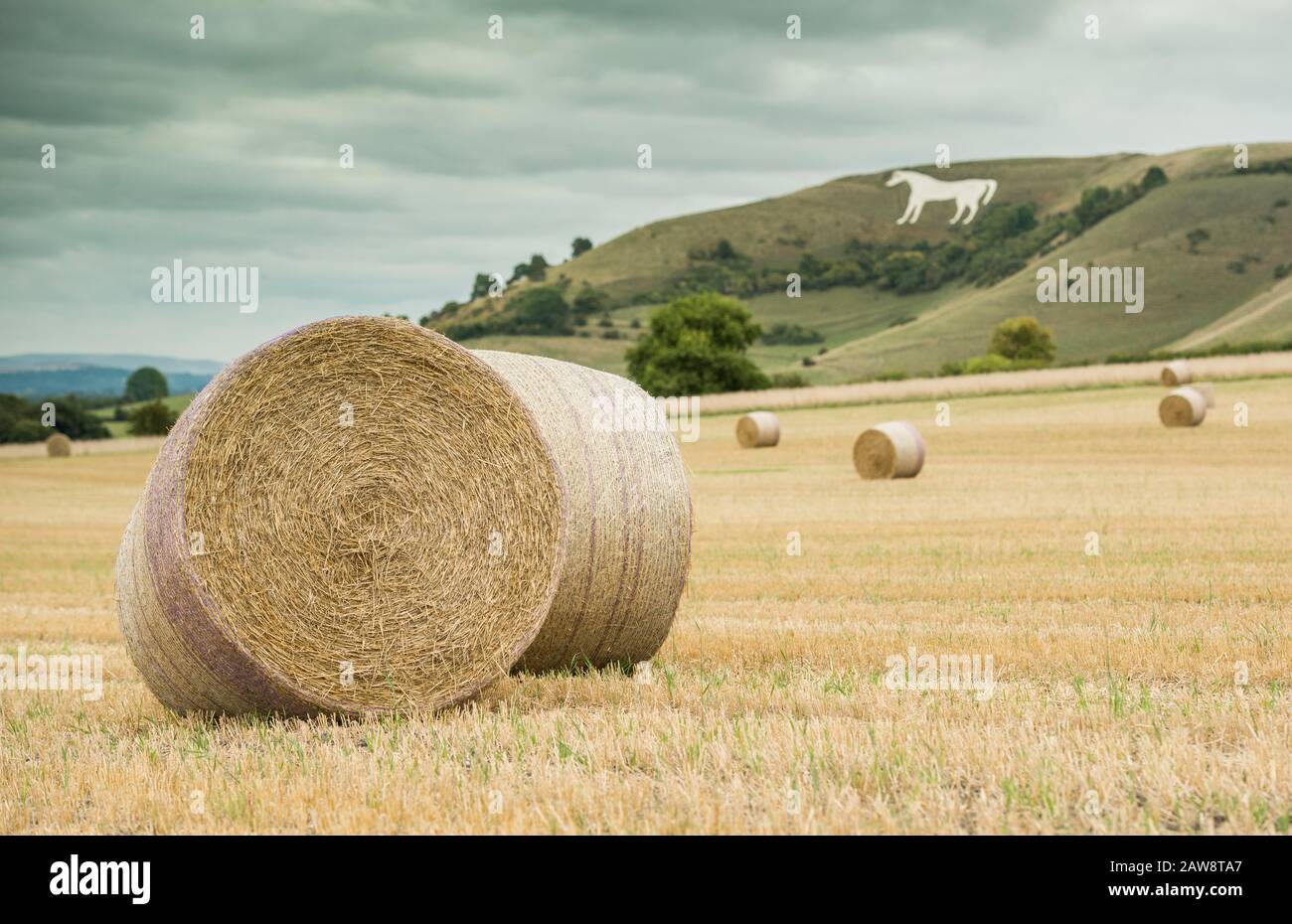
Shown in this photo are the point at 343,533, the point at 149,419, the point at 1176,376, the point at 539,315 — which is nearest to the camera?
the point at 343,533

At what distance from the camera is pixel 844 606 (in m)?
12.4

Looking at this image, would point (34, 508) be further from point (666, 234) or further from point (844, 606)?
point (666, 234)

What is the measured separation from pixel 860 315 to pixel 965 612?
14483 cm

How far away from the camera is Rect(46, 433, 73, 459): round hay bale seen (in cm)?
5744

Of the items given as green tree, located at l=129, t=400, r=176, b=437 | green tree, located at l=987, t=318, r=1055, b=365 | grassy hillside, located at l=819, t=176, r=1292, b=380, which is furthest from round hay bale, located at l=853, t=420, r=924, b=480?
green tree, located at l=987, t=318, r=1055, b=365

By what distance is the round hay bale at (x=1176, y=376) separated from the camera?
156 feet

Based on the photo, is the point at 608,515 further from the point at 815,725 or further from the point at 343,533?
the point at 815,725

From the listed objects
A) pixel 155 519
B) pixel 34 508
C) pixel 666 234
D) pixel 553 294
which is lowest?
pixel 34 508

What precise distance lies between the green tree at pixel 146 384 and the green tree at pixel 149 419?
32.4 metres

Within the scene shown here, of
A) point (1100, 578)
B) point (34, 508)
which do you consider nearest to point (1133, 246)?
point (34, 508)

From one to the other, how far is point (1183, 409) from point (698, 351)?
1650 inches

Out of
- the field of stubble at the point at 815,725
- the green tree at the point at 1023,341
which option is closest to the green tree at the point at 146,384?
the green tree at the point at 1023,341

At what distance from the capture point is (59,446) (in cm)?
5759

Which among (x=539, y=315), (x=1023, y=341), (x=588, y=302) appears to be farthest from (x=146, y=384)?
(x=1023, y=341)
